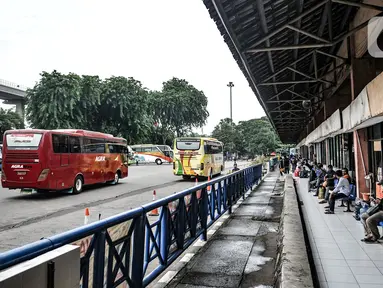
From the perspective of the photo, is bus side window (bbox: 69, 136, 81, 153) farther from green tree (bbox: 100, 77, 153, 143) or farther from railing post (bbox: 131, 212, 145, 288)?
green tree (bbox: 100, 77, 153, 143)

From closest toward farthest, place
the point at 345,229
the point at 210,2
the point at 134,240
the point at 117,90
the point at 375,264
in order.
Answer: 1. the point at 134,240
2. the point at 210,2
3. the point at 375,264
4. the point at 345,229
5. the point at 117,90

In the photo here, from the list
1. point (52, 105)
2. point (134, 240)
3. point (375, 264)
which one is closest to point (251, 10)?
point (134, 240)

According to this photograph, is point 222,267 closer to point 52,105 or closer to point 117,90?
point 52,105

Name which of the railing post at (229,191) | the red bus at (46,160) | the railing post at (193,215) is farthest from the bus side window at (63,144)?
the railing post at (193,215)

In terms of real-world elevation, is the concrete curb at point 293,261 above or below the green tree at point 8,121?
below

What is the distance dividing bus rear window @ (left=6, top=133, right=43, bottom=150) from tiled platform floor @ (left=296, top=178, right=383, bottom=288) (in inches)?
395

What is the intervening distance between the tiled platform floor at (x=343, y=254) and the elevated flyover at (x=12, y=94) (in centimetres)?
4726

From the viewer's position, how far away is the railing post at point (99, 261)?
267cm

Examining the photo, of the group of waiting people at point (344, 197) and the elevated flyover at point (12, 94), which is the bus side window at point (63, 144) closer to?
the group of waiting people at point (344, 197)

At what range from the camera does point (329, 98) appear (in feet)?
41.4

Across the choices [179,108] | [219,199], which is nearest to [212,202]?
[219,199]

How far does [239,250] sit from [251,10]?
3.80 m

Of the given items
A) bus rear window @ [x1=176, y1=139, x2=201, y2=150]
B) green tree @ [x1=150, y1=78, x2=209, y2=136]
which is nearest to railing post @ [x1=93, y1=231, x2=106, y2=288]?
bus rear window @ [x1=176, y1=139, x2=201, y2=150]

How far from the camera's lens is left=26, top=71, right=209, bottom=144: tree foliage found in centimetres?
3222
